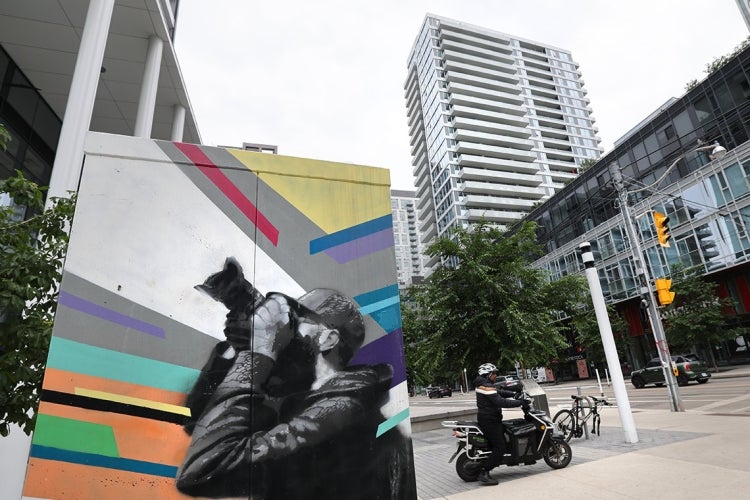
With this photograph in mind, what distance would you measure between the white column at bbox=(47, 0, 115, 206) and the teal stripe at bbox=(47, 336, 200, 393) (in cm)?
668

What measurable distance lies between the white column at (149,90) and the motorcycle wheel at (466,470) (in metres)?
10.4

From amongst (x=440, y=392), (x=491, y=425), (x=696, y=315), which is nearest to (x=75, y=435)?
(x=491, y=425)

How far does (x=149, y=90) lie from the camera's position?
1156cm

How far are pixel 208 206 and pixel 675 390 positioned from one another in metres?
14.9

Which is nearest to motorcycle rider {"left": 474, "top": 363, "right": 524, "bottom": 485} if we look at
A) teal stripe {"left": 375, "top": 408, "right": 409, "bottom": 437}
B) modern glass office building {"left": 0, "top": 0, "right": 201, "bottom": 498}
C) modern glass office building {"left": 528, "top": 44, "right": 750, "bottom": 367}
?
teal stripe {"left": 375, "top": 408, "right": 409, "bottom": 437}

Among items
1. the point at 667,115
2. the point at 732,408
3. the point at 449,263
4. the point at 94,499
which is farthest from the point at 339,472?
the point at 667,115

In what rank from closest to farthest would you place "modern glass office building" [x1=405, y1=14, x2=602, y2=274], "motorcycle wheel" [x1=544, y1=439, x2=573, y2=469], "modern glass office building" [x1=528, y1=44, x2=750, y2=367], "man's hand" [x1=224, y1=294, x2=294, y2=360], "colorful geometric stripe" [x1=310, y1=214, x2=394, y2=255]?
"man's hand" [x1=224, y1=294, x2=294, y2=360], "colorful geometric stripe" [x1=310, y1=214, x2=394, y2=255], "motorcycle wheel" [x1=544, y1=439, x2=573, y2=469], "modern glass office building" [x1=528, y1=44, x2=750, y2=367], "modern glass office building" [x1=405, y1=14, x2=602, y2=274]

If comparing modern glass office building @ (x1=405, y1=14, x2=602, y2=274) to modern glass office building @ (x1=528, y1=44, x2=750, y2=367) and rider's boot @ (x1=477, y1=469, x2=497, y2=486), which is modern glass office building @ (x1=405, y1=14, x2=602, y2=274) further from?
rider's boot @ (x1=477, y1=469, x2=497, y2=486)

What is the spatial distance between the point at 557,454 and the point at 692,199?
106 ft

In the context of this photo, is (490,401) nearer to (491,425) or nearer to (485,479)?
(491,425)

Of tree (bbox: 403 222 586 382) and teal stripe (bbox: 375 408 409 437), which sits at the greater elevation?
tree (bbox: 403 222 586 382)

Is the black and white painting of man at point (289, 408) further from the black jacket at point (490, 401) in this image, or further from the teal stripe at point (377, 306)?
the black jacket at point (490, 401)

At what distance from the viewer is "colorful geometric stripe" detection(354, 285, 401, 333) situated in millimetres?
2953

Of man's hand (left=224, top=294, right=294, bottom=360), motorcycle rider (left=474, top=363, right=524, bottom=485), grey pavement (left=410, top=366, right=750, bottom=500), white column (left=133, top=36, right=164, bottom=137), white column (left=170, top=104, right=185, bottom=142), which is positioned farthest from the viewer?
white column (left=170, top=104, right=185, bottom=142)
